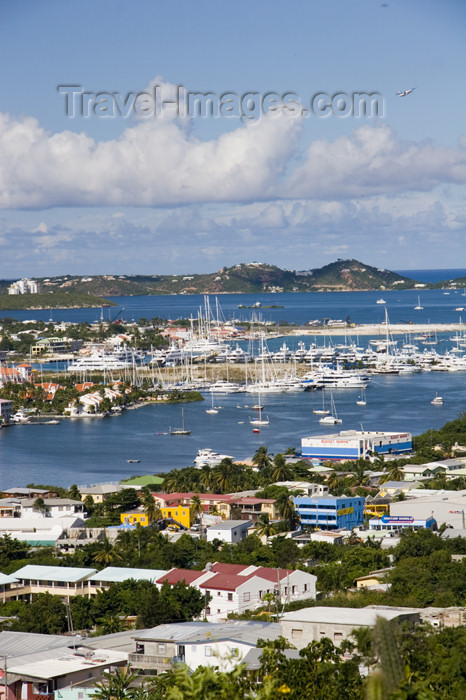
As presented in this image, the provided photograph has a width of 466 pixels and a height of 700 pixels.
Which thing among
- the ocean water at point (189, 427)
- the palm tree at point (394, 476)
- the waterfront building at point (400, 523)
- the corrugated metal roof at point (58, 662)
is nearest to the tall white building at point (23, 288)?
the ocean water at point (189, 427)

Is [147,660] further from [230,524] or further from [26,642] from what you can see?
[230,524]

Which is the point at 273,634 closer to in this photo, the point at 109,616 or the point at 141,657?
the point at 141,657

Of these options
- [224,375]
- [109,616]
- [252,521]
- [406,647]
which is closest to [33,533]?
[252,521]

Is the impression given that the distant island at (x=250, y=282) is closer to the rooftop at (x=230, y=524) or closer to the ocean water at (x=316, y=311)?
the ocean water at (x=316, y=311)

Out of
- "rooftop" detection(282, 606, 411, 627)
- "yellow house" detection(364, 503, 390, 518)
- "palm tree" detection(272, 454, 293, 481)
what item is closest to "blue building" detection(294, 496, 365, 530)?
"yellow house" detection(364, 503, 390, 518)

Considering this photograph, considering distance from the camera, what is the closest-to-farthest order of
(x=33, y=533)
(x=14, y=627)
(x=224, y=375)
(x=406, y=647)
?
(x=406, y=647) → (x=14, y=627) → (x=33, y=533) → (x=224, y=375)

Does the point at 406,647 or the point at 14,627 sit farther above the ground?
the point at 406,647

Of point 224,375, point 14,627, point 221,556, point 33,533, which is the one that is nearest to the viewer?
point 14,627
